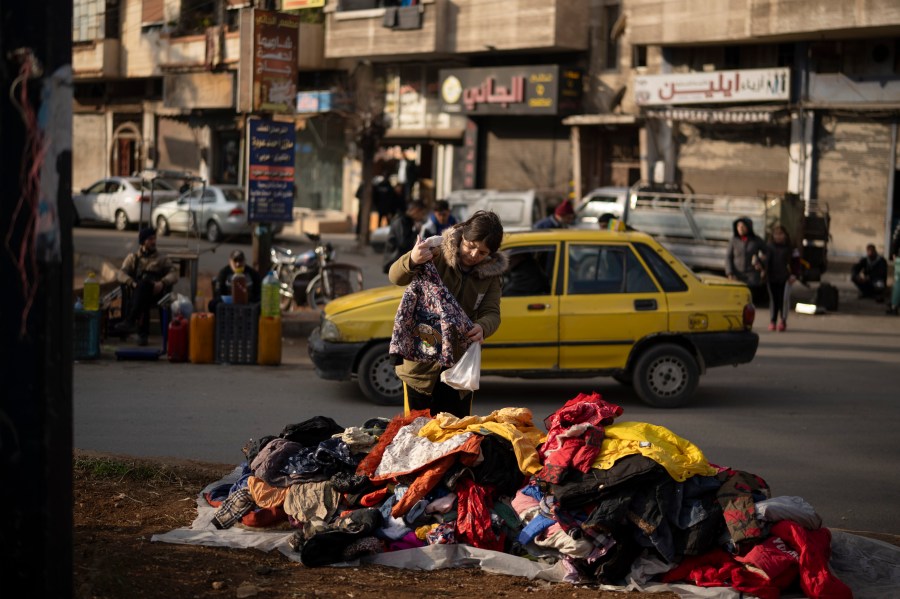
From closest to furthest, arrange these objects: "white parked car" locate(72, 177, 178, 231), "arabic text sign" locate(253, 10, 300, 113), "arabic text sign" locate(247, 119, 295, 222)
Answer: "arabic text sign" locate(253, 10, 300, 113), "arabic text sign" locate(247, 119, 295, 222), "white parked car" locate(72, 177, 178, 231)

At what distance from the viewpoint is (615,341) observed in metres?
11.1

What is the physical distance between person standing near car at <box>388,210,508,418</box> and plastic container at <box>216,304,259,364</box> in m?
6.89

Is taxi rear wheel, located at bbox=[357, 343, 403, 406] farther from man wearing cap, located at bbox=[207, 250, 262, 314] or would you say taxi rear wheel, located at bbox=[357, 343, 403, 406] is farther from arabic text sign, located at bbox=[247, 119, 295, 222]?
arabic text sign, located at bbox=[247, 119, 295, 222]

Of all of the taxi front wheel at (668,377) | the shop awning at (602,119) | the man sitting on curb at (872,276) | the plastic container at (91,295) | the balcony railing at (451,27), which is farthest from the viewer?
the balcony railing at (451,27)

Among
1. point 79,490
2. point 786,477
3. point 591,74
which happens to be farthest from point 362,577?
point 591,74

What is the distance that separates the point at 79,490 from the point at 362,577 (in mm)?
2135

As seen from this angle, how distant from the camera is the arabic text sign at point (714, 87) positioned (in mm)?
28219

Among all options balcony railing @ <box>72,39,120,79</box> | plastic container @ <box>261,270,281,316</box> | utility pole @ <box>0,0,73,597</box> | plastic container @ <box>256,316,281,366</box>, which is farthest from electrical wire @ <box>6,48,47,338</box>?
balcony railing @ <box>72,39,120,79</box>

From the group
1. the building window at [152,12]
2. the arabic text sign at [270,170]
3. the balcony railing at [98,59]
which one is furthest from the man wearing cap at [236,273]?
the balcony railing at [98,59]

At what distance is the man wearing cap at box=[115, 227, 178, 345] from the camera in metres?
14.4

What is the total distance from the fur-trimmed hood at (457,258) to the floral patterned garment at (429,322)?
0.36 ft

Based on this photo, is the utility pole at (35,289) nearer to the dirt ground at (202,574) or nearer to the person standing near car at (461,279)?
the dirt ground at (202,574)

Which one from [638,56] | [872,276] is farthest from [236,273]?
[638,56]

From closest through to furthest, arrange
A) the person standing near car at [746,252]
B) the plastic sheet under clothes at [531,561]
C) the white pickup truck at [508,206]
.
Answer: the plastic sheet under clothes at [531,561] < the person standing near car at [746,252] < the white pickup truck at [508,206]
